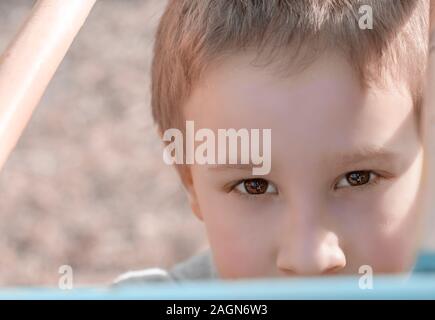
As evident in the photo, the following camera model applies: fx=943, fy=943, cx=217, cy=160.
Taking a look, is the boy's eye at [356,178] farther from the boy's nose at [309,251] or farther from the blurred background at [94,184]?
the blurred background at [94,184]

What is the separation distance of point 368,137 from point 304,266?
5.0 inches

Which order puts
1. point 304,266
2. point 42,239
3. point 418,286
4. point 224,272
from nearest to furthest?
1. point 418,286
2. point 304,266
3. point 224,272
4. point 42,239

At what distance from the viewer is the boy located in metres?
0.80

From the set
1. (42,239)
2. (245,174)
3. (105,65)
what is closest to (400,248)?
(245,174)

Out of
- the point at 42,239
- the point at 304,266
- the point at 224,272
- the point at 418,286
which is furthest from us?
the point at 42,239

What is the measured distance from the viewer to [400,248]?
0.84 meters

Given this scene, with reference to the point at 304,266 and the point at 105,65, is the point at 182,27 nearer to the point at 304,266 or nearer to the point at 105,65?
the point at 304,266

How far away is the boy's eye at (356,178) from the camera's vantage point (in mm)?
820

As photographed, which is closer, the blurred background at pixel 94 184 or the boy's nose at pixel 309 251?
the boy's nose at pixel 309 251

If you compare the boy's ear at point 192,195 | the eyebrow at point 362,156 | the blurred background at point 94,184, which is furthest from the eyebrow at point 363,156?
the blurred background at point 94,184

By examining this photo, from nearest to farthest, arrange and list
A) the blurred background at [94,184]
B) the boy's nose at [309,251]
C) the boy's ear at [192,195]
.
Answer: the boy's nose at [309,251] → the boy's ear at [192,195] → the blurred background at [94,184]

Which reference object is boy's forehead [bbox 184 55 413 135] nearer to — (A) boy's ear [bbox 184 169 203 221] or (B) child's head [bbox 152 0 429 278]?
(B) child's head [bbox 152 0 429 278]

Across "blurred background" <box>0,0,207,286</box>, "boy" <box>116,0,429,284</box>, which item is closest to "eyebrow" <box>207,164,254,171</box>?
"boy" <box>116,0,429,284</box>
